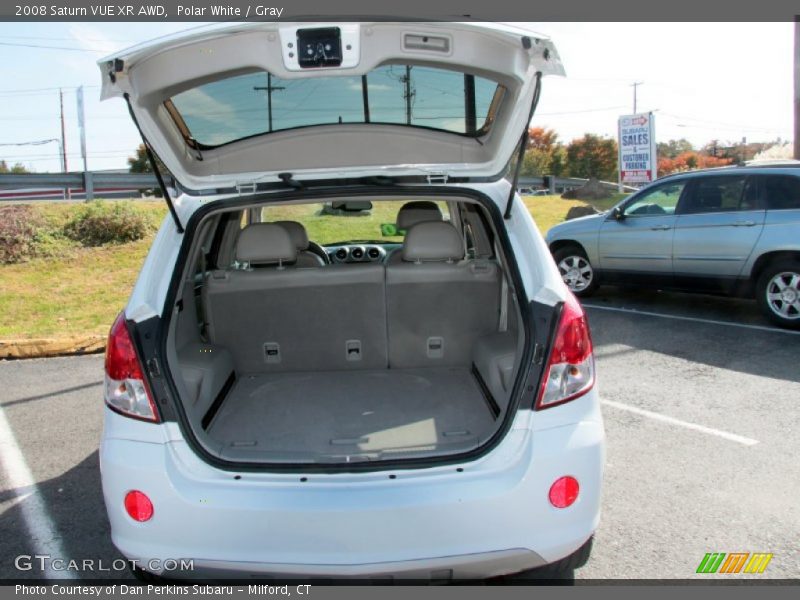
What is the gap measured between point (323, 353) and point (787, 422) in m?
3.23

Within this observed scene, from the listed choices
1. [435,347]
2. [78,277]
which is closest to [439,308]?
[435,347]

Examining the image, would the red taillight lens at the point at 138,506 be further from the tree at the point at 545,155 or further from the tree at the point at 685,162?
the tree at the point at 685,162

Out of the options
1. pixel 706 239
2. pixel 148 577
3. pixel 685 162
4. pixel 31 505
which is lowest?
pixel 31 505

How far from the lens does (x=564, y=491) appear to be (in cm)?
228

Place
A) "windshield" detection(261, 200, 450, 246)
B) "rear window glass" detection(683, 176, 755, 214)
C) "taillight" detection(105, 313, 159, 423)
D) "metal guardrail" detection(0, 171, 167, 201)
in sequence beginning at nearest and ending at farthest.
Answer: "taillight" detection(105, 313, 159, 423) → "windshield" detection(261, 200, 450, 246) → "rear window glass" detection(683, 176, 755, 214) → "metal guardrail" detection(0, 171, 167, 201)

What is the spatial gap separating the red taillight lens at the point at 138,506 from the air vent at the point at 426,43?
74.0 inches

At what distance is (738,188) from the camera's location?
747 cm

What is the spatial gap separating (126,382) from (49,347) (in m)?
5.25

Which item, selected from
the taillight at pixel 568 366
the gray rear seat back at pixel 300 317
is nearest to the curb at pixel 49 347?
the gray rear seat back at pixel 300 317

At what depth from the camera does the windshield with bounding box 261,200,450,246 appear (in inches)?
200

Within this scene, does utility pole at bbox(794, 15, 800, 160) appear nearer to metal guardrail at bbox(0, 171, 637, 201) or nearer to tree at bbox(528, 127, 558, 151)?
metal guardrail at bbox(0, 171, 637, 201)

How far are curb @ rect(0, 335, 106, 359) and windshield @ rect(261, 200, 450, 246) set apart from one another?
9.29 ft

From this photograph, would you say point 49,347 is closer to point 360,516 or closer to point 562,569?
point 360,516

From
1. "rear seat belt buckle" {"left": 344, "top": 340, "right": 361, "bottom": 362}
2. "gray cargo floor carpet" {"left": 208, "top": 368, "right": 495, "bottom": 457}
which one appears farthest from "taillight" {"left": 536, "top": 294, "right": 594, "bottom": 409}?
"rear seat belt buckle" {"left": 344, "top": 340, "right": 361, "bottom": 362}
